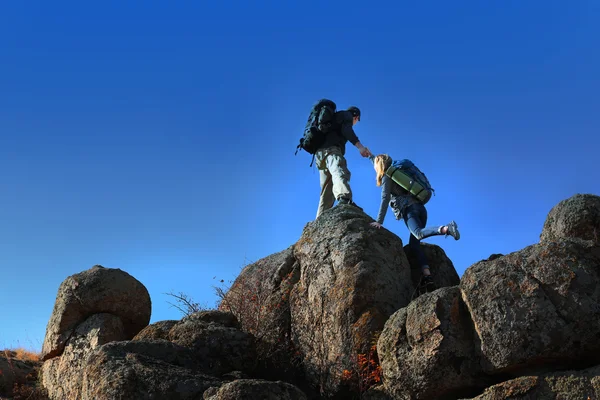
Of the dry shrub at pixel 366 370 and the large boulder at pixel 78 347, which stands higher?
the large boulder at pixel 78 347

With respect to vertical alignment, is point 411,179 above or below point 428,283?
above

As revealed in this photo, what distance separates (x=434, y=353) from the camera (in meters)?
9.93

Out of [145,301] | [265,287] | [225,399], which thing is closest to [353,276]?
[265,287]

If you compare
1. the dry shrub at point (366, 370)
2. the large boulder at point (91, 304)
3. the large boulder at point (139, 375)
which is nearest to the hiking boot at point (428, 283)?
the dry shrub at point (366, 370)

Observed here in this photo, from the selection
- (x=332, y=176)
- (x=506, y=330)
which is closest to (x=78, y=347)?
(x=332, y=176)

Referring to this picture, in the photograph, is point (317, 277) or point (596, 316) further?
point (317, 277)

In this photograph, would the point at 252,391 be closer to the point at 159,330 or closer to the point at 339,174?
the point at 159,330

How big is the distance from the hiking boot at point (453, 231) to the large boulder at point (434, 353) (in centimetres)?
248

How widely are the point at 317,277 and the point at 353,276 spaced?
946 millimetres

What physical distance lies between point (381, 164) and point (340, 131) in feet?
8.40

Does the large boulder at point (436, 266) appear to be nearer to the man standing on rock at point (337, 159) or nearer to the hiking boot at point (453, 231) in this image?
the hiking boot at point (453, 231)

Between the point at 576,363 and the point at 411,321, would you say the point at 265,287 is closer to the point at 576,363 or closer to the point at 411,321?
the point at 411,321

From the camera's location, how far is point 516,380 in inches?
369

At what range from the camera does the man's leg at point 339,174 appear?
1568 centimetres
